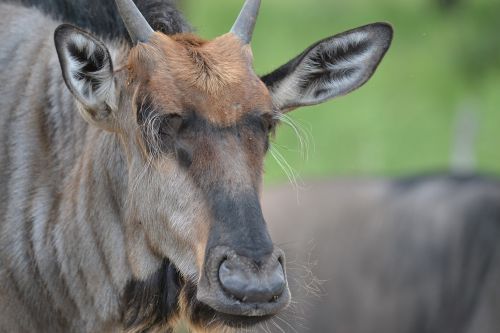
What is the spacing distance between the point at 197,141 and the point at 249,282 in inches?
33.0

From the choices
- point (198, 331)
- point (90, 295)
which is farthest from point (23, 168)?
point (198, 331)

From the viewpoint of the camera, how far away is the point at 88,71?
21.1 feet

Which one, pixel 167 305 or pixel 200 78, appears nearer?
Answer: pixel 200 78

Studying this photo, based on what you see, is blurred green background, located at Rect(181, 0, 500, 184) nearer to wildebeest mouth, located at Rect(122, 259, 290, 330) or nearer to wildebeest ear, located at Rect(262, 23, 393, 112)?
wildebeest ear, located at Rect(262, 23, 393, 112)

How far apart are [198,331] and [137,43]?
1.60 metres

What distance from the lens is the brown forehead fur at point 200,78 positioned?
630cm

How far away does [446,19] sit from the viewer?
2280 cm

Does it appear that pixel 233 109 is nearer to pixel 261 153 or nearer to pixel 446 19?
pixel 261 153

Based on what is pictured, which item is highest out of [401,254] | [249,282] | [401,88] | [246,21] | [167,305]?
[246,21]

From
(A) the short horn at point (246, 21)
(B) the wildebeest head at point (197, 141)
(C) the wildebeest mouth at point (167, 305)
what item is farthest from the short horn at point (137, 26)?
(C) the wildebeest mouth at point (167, 305)

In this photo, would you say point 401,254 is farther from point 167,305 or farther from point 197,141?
point 197,141

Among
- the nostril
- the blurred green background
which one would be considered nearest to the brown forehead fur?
the nostril

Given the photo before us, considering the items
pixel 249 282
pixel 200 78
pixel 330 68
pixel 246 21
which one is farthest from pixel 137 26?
pixel 249 282

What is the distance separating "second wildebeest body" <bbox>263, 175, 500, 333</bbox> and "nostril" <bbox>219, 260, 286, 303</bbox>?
5.01 meters
